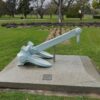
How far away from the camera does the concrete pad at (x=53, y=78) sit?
20.6ft

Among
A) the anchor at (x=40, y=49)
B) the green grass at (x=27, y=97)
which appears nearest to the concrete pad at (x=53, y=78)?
the anchor at (x=40, y=49)

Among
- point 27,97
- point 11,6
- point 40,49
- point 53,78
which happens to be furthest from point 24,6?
point 27,97

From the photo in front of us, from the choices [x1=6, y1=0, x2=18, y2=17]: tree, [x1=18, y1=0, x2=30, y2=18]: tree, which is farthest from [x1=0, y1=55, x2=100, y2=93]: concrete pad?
[x1=6, y1=0, x2=18, y2=17]: tree

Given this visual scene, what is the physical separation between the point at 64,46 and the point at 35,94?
720 centimetres

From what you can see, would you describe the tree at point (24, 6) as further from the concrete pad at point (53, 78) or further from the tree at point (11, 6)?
the concrete pad at point (53, 78)

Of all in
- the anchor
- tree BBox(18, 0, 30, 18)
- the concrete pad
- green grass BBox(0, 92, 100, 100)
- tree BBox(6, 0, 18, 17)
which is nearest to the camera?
green grass BBox(0, 92, 100, 100)

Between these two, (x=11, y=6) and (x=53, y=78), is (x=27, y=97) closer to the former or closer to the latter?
(x=53, y=78)

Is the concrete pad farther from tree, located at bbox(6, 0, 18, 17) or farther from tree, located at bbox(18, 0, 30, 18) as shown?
tree, located at bbox(6, 0, 18, 17)

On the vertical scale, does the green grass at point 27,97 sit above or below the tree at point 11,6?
above

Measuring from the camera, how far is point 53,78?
653 centimetres

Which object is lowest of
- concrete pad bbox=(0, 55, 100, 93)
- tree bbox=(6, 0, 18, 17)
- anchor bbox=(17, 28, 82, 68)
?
tree bbox=(6, 0, 18, 17)

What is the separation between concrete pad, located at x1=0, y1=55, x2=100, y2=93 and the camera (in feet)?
20.6

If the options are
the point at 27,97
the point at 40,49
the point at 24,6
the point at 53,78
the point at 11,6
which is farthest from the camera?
the point at 11,6

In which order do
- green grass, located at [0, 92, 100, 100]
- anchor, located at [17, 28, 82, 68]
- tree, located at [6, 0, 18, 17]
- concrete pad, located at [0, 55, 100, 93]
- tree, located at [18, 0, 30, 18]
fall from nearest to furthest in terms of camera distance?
green grass, located at [0, 92, 100, 100] → concrete pad, located at [0, 55, 100, 93] → anchor, located at [17, 28, 82, 68] → tree, located at [18, 0, 30, 18] → tree, located at [6, 0, 18, 17]
